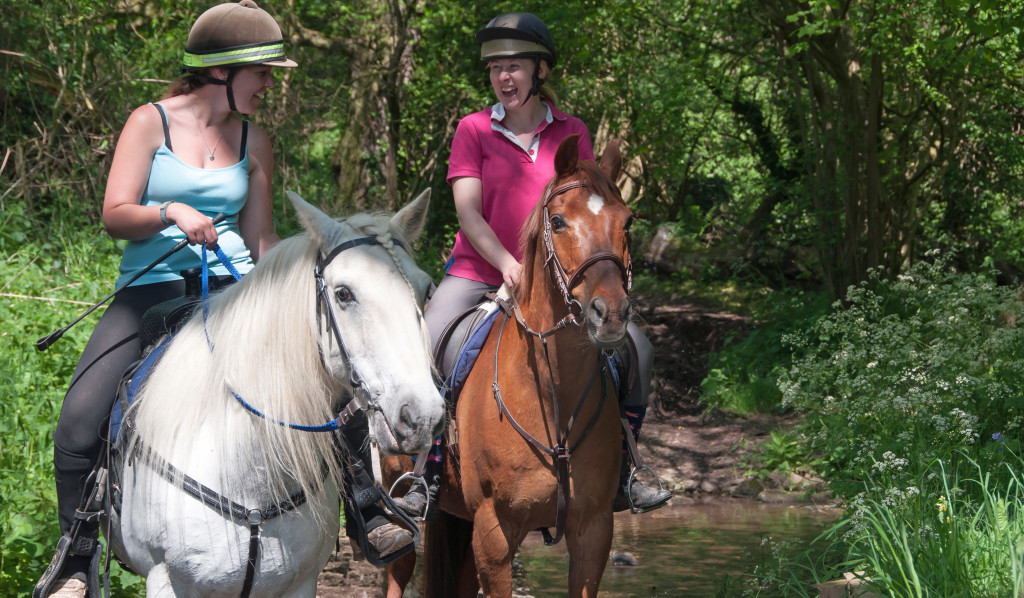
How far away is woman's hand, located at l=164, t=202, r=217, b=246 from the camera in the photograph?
297 centimetres

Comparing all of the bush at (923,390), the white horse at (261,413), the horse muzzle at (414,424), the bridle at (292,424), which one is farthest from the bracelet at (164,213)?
the bush at (923,390)

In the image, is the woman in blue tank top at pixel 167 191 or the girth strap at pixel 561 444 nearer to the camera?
the woman in blue tank top at pixel 167 191

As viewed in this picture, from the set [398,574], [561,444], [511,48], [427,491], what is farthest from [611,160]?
[398,574]

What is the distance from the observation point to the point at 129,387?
3.15 m

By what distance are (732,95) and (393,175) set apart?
609cm

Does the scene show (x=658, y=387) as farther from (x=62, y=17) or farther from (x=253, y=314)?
(x=253, y=314)

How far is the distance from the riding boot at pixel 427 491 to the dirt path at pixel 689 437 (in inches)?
75.9

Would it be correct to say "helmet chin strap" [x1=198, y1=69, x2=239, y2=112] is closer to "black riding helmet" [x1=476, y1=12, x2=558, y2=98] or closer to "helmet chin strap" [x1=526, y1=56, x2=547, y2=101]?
"black riding helmet" [x1=476, y1=12, x2=558, y2=98]

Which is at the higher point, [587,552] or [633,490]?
[633,490]

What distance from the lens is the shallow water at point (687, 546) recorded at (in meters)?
6.63

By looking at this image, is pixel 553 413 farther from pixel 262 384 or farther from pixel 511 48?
pixel 511 48

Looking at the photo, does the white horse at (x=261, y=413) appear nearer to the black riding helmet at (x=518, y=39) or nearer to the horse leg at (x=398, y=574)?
the black riding helmet at (x=518, y=39)

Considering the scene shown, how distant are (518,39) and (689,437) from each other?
7.37 m

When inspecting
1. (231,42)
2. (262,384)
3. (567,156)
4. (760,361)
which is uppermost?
(231,42)
